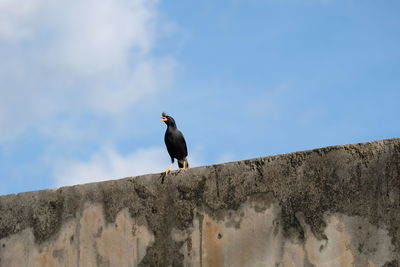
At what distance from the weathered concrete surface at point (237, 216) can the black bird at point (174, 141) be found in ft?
7.46

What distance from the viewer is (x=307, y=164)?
12.0 ft

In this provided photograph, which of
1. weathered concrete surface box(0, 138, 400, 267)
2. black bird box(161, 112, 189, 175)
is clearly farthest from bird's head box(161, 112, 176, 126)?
weathered concrete surface box(0, 138, 400, 267)

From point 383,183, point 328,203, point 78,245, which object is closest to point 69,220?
point 78,245

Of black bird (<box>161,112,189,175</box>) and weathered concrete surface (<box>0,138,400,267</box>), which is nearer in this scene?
weathered concrete surface (<box>0,138,400,267</box>)

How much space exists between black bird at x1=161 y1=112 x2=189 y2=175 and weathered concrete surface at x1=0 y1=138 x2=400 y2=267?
2.27 m

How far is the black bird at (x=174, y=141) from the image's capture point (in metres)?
6.73

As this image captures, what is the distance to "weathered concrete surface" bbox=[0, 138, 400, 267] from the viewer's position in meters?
3.44

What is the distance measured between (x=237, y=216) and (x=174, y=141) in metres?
3.02

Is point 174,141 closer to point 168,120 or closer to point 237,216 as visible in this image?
point 168,120

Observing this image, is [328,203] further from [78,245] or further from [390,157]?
[78,245]

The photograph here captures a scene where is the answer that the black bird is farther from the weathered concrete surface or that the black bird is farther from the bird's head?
the weathered concrete surface

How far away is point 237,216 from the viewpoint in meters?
3.79

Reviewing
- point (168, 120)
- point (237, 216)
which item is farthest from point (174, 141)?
point (237, 216)

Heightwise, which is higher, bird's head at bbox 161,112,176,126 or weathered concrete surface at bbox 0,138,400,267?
bird's head at bbox 161,112,176,126
